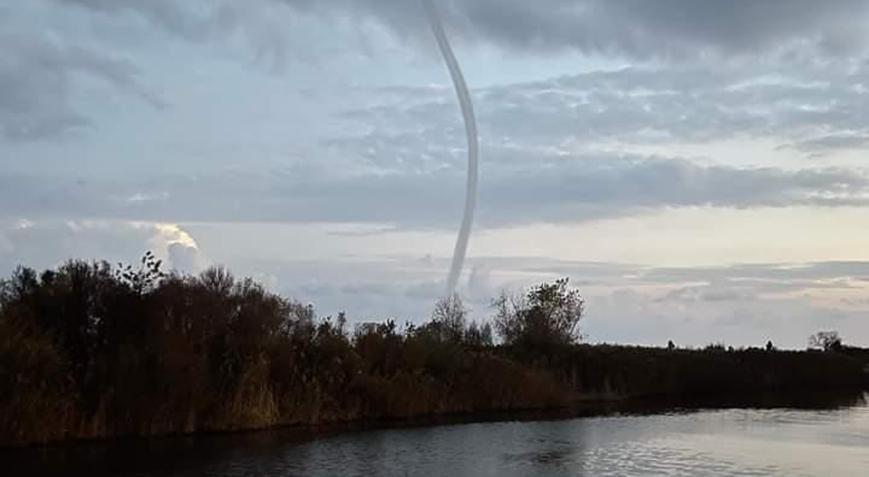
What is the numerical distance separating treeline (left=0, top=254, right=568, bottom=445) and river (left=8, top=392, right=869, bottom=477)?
162cm

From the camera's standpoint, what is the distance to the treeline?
3512cm

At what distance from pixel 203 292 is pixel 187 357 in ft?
12.7

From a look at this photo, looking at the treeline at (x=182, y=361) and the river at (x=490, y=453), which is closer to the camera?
the river at (x=490, y=453)

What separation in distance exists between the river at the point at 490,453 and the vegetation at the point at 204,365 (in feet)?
5.47

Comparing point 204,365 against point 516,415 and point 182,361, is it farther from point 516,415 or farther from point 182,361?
point 516,415

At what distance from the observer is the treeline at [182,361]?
115 ft

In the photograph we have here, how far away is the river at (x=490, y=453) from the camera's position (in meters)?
29.9

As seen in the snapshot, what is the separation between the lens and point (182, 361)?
39062 millimetres

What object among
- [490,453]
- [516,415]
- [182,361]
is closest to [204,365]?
[182,361]

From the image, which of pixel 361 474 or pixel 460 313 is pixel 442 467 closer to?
pixel 361 474

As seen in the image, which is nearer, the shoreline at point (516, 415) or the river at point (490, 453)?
the river at point (490, 453)

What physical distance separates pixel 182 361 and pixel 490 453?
12281mm

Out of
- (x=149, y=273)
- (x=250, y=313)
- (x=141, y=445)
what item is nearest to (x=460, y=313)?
(x=250, y=313)

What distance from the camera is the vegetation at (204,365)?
35406 mm
